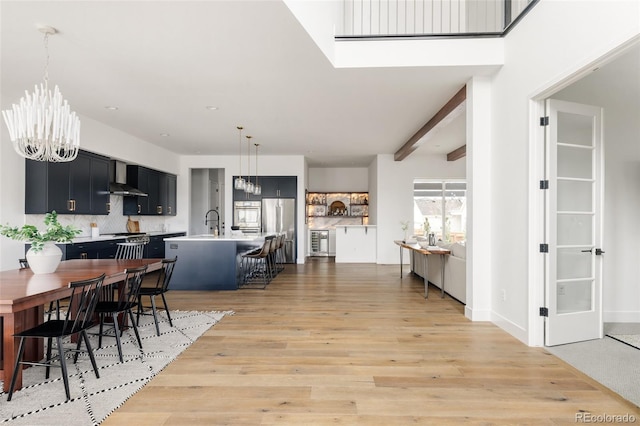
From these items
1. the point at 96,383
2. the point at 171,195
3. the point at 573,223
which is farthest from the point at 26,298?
the point at 171,195

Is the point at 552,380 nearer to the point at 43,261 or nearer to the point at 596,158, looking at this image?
the point at 596,158

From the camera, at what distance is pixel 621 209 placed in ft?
13.6

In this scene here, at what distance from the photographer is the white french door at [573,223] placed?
3318mm

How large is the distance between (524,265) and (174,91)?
178 inches

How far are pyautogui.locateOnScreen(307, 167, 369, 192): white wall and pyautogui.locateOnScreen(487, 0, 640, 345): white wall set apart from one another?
7279 mm

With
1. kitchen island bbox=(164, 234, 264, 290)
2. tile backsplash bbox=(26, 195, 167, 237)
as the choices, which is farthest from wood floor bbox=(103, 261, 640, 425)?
tile backsplash bbox=(26, 195, 167, 237)

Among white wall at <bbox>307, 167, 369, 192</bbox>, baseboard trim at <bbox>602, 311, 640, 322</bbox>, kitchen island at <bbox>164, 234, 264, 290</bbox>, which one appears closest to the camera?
baseboard trim at <bbox>602, 311, 640, 322</bbox>

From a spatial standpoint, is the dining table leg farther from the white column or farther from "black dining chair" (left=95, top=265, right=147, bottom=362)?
the white column

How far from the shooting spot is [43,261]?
119 inches

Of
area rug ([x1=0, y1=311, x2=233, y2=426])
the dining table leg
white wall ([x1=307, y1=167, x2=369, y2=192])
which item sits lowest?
area rug ([x1=0, y1=311, x2=233, y2=426])

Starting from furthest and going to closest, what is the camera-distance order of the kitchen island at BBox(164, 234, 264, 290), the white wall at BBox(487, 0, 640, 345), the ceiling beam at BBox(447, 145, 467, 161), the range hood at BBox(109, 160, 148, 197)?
the ceiling beam at BBox(447, 145, 467, 161)
the range hood at BBox(109, 160, 148, 197)
the kitchen island at BBox(164, 234, 264, 290)
the white wall at BBox(487, 0, 640, 345)

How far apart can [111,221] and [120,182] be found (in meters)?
0.82

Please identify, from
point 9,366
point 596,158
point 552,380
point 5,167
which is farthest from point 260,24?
point 5,167

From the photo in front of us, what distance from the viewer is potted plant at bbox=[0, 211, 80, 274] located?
2.92 metres
